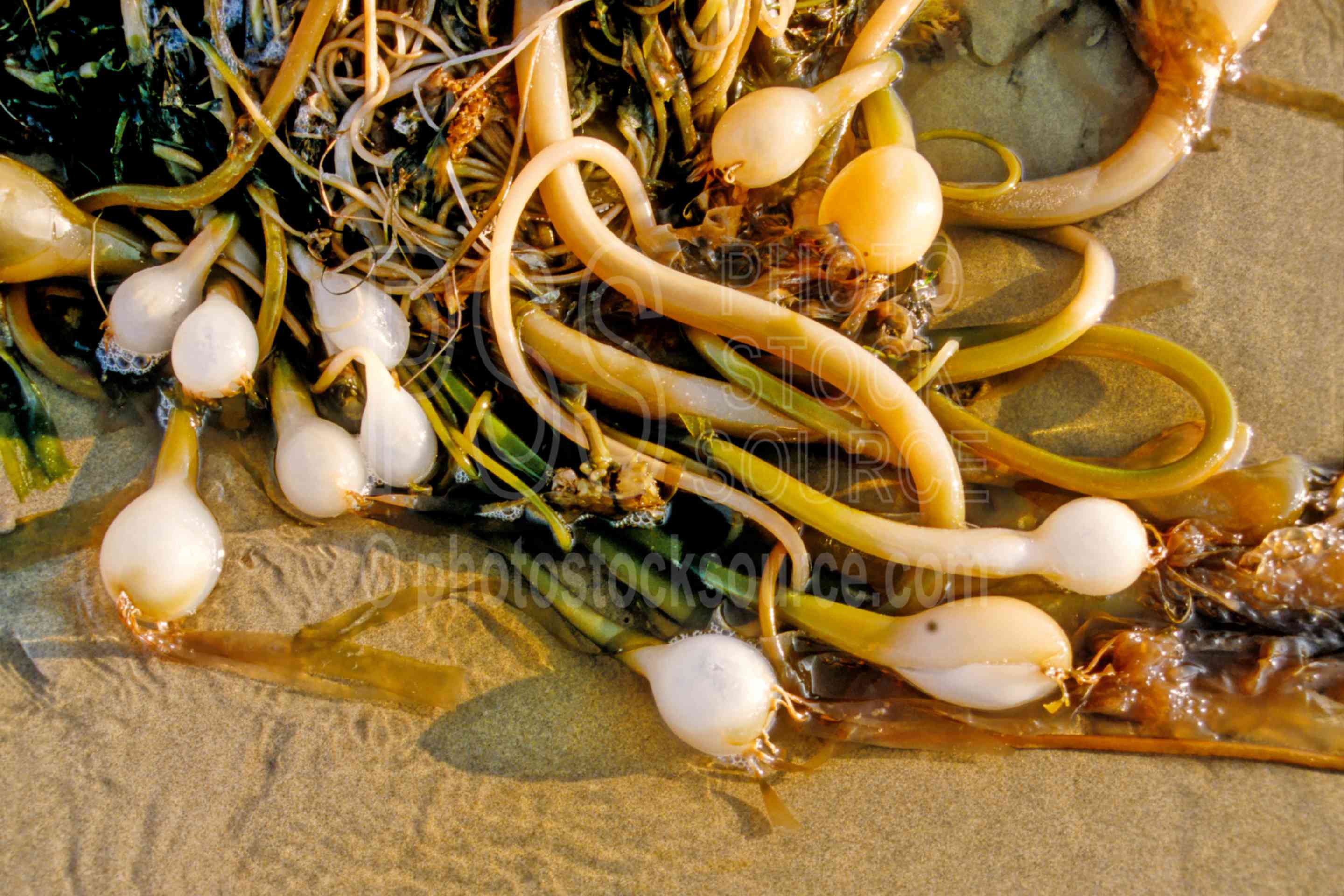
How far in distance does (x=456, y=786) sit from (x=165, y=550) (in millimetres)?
713

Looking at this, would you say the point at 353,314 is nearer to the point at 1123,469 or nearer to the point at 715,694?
the point at 715,694

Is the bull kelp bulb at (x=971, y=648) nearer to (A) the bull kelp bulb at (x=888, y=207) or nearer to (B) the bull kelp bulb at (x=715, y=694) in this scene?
(B) the bull kelp bulb at (x=715, y=694)

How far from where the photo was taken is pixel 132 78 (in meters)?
1.70

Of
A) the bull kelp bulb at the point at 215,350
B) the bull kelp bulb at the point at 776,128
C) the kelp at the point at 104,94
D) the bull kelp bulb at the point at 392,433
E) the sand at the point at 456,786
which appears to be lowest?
the sand at the point at 456,786

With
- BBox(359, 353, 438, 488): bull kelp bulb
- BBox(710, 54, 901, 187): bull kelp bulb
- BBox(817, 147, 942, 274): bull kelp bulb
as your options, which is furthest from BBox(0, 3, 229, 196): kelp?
BBox(817, 147, 942, 274): bull kelp bulb

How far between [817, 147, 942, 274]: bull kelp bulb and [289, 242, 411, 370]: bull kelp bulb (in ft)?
3.02

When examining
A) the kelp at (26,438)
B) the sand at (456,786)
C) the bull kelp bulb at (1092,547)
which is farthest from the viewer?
the kelp at (26,438)

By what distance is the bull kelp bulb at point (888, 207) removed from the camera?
1610 mm

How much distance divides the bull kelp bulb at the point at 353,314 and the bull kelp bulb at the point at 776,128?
0.75 m

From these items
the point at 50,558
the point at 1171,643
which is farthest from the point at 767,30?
the point at 50,558

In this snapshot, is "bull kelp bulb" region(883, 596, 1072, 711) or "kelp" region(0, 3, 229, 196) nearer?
"bull kelp bulb" region(883, 596, 1072, 711)

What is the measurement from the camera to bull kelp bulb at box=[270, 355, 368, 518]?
163cm

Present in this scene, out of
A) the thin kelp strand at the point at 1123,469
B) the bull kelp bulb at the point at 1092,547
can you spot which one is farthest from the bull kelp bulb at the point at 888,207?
the bull kelp bulb at the point at 1092,547

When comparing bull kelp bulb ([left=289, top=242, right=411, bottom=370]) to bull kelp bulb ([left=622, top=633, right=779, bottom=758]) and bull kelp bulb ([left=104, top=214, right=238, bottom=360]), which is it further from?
bull kelp bulb ([left=622, top=633, right=779, bottom=758])
